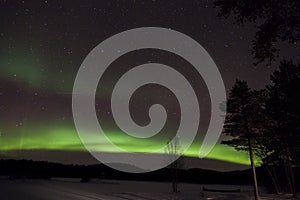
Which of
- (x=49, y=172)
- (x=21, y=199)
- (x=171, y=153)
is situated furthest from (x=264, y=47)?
(x=49, y=172)

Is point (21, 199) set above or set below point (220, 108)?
below

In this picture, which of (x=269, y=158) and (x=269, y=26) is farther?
(x=269, y=158)

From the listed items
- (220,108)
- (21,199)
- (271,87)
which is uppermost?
(271,87)

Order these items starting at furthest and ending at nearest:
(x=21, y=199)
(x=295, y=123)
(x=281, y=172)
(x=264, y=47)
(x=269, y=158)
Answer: (x=281, y=172) < (x=269, y=158) < (x=295, y=123) < (x=21, y=199) < (x=264, y=47)

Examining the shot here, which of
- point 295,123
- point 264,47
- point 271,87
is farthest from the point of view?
point 271,87

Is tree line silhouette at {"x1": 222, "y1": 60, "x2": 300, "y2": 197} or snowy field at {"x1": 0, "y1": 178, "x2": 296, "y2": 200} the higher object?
tree line silhouette at {"x1": 222, "y1": 60, "x2": 300, "y2": 197}

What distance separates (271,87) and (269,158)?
31.7 feet

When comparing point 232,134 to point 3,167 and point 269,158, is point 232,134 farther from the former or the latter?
point 3,167

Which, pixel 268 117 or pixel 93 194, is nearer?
pixel 93 194

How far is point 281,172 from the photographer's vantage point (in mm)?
61031

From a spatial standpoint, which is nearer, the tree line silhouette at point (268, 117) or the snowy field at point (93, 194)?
the snowy field at point (93, 194)

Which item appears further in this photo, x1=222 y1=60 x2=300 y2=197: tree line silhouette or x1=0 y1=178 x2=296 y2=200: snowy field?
x1=222 y1=60 x2=300 y2=197: tree line silhouette

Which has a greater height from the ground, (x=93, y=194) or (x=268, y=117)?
(x=268, y=117)

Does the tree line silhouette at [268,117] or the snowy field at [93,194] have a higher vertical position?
the tree line silhouette at [268,117]
